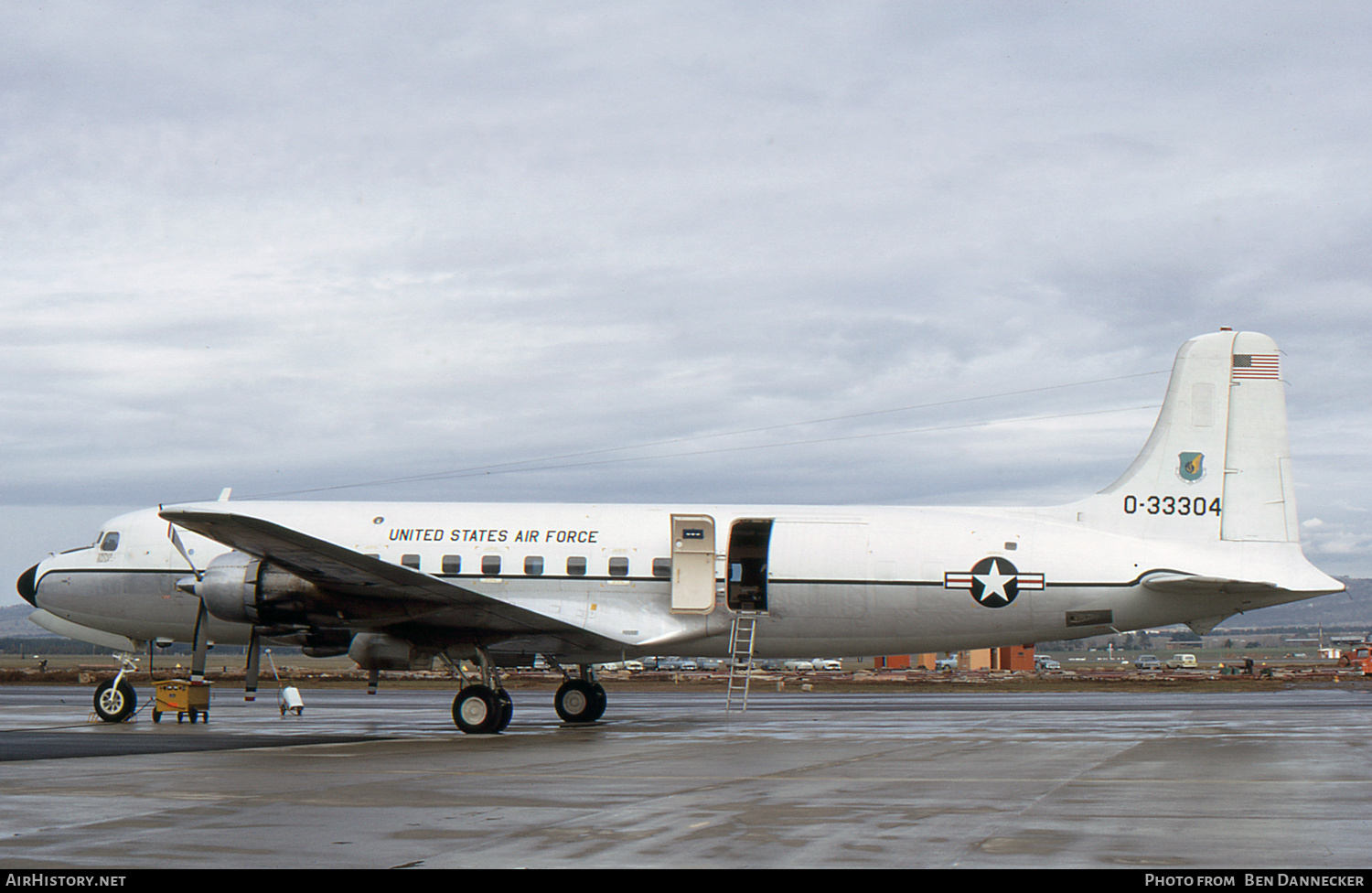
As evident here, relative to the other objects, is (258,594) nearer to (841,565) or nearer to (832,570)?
(832,570)

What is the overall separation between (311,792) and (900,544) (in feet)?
44.4

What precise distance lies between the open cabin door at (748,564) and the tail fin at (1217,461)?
6.55 meters

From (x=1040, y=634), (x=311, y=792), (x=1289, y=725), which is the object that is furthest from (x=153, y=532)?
(x=1289, y=725)

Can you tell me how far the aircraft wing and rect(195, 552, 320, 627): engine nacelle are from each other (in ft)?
0.72

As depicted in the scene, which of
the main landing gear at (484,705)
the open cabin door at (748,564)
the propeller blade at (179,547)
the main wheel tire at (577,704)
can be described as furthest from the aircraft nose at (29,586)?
the open cabin door at (748,564)

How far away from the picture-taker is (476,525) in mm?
23969

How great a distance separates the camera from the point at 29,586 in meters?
26.4

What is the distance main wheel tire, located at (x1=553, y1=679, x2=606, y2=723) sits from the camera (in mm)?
24469

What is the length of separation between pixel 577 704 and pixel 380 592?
546 cm

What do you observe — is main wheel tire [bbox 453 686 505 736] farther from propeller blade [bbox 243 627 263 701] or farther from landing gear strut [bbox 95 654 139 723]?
landing gear strut [bbox 95 654 139 723]

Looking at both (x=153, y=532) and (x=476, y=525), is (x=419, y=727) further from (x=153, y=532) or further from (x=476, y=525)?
(x=153, y=532)

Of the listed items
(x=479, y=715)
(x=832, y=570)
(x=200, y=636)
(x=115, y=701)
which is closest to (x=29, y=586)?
(x=115, y=701)

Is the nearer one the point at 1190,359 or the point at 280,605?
the point at 280,605
